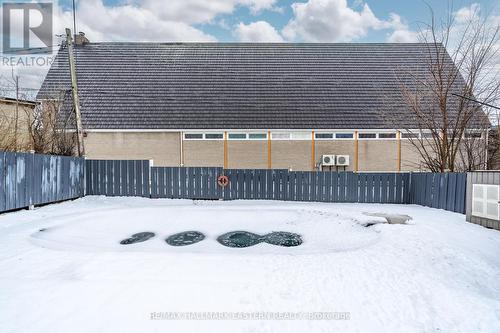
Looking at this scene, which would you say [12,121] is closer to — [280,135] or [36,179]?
[36,179]

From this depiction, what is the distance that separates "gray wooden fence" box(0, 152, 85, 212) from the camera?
8352 mm

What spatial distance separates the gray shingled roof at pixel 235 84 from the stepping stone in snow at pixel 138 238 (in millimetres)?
9971

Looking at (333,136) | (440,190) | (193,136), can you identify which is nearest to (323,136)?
(333,136)

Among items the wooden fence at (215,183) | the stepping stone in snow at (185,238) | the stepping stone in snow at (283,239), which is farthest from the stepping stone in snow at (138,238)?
the wooden fence at (215,183)

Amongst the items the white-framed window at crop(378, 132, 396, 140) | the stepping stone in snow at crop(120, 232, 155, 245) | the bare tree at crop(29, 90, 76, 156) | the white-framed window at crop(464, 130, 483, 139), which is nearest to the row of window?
the white-framed window at crop(378, 132, 396, 140)

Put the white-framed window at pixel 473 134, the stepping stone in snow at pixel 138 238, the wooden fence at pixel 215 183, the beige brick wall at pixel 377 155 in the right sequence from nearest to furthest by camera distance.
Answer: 1. the stepping stone in snow at pixel 138 238
2. the wooden fence at pixel 215 183
3. the white-framed window at pixel 473 134
4. the beige brick wall at pixel 377 155

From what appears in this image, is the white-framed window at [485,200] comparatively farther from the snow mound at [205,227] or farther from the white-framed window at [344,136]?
the white-framed window at [344,136]

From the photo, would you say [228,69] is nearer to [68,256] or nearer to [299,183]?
[299,183]

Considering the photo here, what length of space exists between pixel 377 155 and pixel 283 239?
37.9 feet

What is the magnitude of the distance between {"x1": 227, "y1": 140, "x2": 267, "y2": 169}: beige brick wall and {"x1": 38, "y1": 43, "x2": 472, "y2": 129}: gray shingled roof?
94cm

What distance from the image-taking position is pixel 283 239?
7.27 metres

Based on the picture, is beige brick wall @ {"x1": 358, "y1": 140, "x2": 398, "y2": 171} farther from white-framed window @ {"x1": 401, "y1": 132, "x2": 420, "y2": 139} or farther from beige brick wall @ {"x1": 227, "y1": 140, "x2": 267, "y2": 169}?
beige brick wall @ {"x1": 227, "y1": 140, "x2": 267, "y2": 169}

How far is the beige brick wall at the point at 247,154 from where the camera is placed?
16.8 m

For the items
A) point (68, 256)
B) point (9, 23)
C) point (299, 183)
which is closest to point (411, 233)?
point (299, 183)
